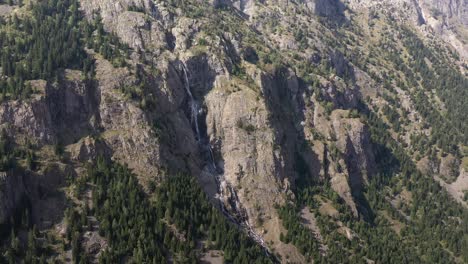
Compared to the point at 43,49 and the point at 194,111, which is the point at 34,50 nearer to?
Result: the point at 43,49

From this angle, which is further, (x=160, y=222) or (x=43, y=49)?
(x=43, y=49)

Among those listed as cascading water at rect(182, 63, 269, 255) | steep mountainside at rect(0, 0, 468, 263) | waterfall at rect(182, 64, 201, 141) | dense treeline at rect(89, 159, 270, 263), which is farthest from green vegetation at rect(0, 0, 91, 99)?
cascading water at rect(182, 63, 269, 255)

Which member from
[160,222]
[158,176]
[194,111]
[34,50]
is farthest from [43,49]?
[160,222]

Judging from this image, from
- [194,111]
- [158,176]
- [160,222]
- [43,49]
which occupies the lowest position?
[160,222]

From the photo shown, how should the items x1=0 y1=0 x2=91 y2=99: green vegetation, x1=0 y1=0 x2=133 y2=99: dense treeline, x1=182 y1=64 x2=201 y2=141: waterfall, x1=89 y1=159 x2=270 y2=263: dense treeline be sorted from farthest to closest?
x1=182 y1=64 x2=201 y2=141: waterfall
x1=0 y1=0 x2=133 y2=99: dense treeline
x1=0 y1=0 x2=91 y2=99: green vegetation
x1=89 y1=159 x2=270 y2=263: dense treeline

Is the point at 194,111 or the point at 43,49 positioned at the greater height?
the point at 43,49

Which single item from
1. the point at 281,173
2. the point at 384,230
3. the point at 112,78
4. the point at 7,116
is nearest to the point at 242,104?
the point at 281,173

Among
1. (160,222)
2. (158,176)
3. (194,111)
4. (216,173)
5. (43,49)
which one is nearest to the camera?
(160,222)

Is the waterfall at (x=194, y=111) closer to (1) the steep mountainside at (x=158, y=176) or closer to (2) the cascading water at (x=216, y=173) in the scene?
(2) the cascading water at (x=216, y=173)

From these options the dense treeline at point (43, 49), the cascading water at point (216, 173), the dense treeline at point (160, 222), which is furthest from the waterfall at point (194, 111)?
the dense treeline at point (160, 222)

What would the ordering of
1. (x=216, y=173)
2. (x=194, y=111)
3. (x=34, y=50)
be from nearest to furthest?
1. (x=34, y=50)
2. (x=216, y=173)
3. (x=194, y=111)

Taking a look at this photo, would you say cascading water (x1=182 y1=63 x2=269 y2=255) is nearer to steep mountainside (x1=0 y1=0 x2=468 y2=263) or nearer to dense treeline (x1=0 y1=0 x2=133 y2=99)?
steep mountainside (x1=0 y1=0 x2=468 y2=263)

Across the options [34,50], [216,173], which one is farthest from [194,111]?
[34,50]
